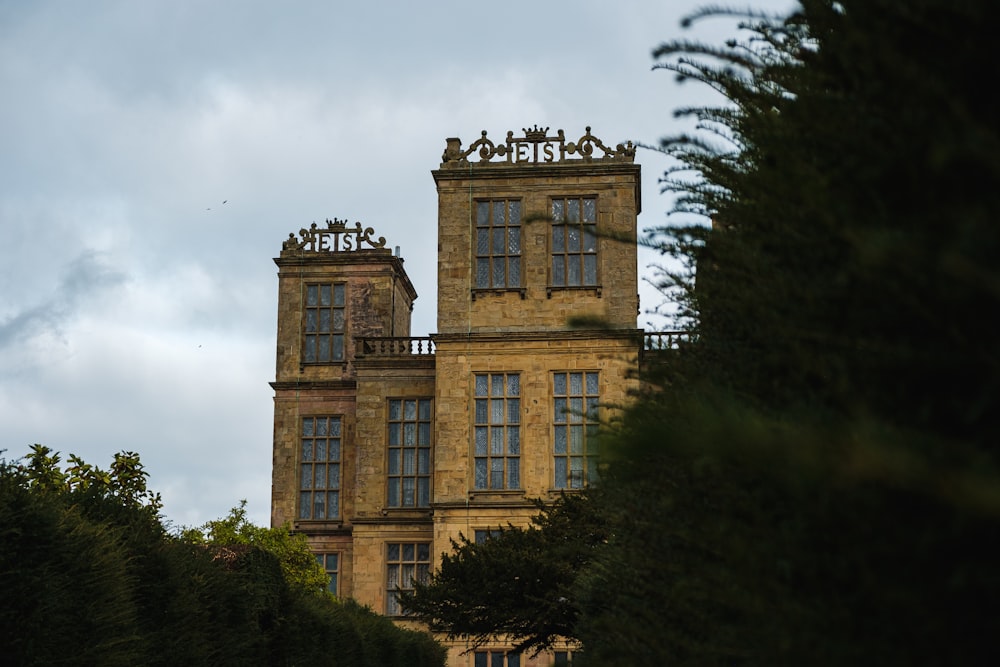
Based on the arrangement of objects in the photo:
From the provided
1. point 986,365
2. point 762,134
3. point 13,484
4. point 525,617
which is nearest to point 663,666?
point 762,134

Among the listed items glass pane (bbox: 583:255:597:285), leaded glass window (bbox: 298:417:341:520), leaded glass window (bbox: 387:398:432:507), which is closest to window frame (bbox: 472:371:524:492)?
leaded glass window (bbox: 387:398:432:507)

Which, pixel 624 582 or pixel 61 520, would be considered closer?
pixel 624 582

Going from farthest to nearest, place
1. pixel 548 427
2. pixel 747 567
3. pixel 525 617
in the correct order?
1. pixel 548 427
2. pixel 525 617
3. pixel 747 567

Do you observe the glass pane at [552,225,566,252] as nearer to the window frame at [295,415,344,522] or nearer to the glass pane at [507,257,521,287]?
the glass pane at [507,257,521,287]

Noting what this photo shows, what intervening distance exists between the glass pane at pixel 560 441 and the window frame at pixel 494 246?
3.29 meters

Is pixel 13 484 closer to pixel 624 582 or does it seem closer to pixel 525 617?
pixel 624 582

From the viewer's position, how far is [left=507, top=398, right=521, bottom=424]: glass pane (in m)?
29.2

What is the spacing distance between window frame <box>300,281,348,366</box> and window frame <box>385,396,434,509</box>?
14.9 ft

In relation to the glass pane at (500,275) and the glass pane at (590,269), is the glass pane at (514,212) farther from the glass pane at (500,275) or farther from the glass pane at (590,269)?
the glass pane at (590,269)

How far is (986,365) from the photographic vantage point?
97.7 inches

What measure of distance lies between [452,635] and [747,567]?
65.2ft

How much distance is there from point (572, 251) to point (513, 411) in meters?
3.98

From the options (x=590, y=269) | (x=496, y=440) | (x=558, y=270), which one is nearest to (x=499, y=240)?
(x=558, y=270)

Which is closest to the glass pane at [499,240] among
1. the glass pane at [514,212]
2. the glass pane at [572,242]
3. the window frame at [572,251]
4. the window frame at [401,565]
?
the glass pane at [514,212]
